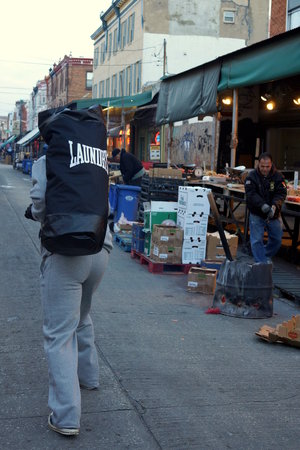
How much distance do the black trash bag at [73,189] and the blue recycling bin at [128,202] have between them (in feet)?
33.5

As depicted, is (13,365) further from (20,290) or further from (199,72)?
(199,72)

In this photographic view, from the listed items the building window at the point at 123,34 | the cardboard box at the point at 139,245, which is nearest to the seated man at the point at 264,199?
the cardboard box at the point at 139,245

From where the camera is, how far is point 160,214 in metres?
10.1

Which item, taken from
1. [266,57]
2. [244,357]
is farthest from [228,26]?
[244,357]

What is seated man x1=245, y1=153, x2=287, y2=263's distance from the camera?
8844 mm

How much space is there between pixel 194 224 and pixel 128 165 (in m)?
5.55

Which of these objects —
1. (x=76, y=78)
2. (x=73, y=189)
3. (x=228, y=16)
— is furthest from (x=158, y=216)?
(x=76, y=78)

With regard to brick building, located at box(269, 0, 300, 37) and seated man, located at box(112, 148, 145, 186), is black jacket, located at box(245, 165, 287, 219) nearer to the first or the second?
seated man, located at box(112, 148, 145, 186)

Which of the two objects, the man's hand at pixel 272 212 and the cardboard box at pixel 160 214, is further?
the cardboard box at pixel 160 214

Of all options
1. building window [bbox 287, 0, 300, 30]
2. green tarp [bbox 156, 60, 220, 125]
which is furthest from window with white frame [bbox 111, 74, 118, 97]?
green tarp [bbox 156, 60, 220, 125]

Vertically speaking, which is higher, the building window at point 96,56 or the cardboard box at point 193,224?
the building window at point 96,56

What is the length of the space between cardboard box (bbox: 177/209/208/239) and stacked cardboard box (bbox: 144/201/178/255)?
440mm

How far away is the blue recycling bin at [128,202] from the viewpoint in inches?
554

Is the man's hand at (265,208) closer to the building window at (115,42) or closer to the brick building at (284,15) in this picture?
the brick building at (284,15)
